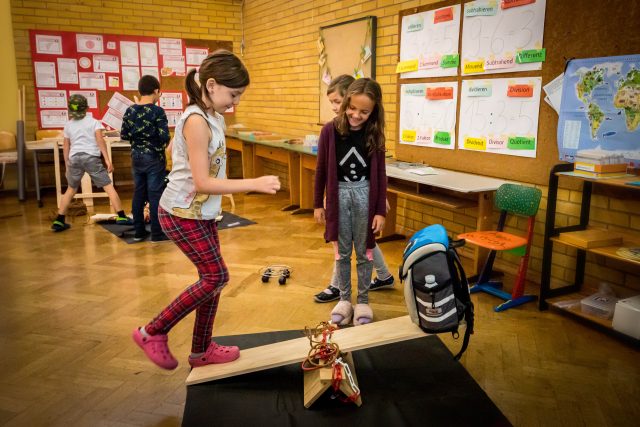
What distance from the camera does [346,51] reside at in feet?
17.7

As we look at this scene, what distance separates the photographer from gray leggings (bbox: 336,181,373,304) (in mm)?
2759

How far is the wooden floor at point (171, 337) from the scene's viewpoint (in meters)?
2.16

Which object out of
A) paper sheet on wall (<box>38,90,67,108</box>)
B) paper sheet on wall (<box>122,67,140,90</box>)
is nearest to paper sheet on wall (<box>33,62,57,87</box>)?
paper sheet on wall (<box>38,90,67,108</box>)

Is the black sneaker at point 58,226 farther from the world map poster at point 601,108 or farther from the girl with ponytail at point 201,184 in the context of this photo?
the world map poster at point 601,108

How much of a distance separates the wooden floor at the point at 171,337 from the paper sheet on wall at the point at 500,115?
1.10 meters

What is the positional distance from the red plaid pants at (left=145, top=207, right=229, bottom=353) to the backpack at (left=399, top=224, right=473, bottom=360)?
0.82 metres

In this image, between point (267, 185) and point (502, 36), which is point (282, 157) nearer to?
point (502, 36)

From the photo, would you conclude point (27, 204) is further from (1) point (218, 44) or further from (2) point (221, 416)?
(2) point (221, 416)

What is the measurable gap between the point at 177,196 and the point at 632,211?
253cm

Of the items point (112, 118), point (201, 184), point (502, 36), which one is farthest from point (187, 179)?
point (112, 118)

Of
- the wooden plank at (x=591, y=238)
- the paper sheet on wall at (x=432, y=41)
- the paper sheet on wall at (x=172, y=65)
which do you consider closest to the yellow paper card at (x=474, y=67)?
the paper sheet on wall at (x=432, y=41)

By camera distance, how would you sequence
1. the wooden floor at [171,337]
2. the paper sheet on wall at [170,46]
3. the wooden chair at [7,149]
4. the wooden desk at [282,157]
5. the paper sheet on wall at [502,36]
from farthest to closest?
the paper sheet on wall at [170,46]
the wooden chair at [7,149]
the wooden desk at [282,157]
the paper sheet on wall at [502,36]
the wooden floor at [171,337]

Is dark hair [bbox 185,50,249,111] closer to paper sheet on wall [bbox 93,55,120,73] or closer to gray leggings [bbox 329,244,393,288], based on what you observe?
gray leggings [bbox 329,244,393,288]

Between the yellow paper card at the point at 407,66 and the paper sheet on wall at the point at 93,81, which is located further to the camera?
the paper sheet on wall at the point at 93,81
